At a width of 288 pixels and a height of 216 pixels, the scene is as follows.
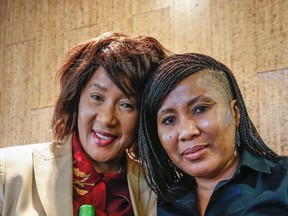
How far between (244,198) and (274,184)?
0.26ft

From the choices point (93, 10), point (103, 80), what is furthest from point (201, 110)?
point (93, 10)

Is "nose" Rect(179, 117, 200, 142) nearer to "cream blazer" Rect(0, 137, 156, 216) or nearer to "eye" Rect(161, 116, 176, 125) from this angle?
"eye" Rect(161, 116, 176, 125)

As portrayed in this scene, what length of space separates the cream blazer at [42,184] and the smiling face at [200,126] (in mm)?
256

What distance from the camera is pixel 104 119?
141cm

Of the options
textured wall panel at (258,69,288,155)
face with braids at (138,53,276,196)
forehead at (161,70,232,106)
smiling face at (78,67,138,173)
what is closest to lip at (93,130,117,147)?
smiling face at (78,67,138,173)

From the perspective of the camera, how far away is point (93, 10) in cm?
272

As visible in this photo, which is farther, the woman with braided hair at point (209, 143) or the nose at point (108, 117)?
the nose at point (108, 117)

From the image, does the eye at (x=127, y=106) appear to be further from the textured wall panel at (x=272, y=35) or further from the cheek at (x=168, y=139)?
the textured wall panel at (x=272, y=35)

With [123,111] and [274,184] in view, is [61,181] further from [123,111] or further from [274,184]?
[274,184]

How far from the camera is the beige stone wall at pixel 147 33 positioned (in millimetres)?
2043

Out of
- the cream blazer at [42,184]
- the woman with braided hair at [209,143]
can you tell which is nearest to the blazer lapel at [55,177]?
the cream blazer at [42,184]

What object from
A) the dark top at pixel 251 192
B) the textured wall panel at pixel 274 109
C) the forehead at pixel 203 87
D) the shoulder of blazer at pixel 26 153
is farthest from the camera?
the textured wall panel at pixel 274 109

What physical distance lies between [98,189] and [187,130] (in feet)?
1.24

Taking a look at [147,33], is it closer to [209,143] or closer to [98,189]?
[98,189]
